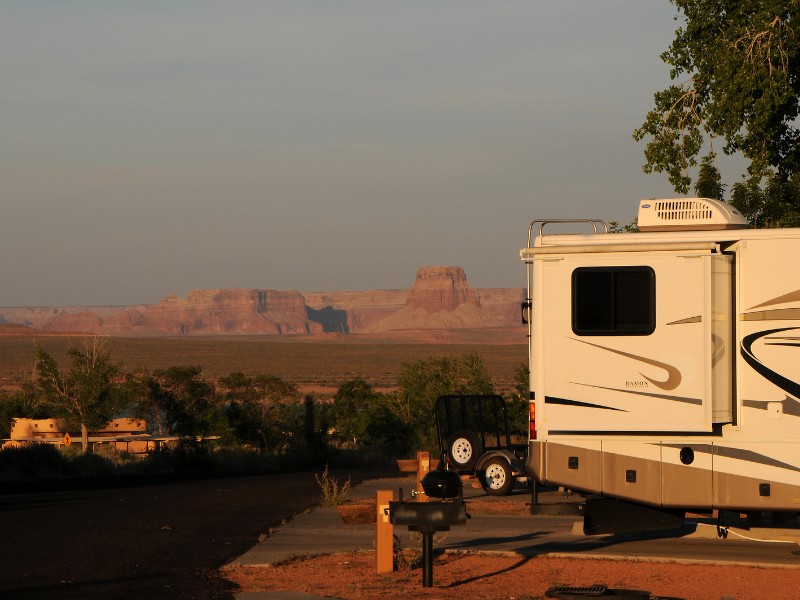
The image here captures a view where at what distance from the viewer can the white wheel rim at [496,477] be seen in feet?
52.8

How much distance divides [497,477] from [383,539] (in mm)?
5549

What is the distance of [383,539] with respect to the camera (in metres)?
10.8

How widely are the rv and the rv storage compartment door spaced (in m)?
0.01

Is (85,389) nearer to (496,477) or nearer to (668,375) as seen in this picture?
(496,477)

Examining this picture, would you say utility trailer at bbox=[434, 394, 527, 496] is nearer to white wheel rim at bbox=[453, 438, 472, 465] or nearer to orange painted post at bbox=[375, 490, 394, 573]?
white wheel rim at bbox=[453, 438, 472, 465]

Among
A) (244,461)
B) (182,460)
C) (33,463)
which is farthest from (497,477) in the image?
(244,461)

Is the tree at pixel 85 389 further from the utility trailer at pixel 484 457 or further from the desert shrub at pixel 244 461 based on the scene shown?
the utility trailer at pixel 484 457

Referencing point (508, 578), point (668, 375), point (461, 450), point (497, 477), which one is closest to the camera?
point (508, 578)

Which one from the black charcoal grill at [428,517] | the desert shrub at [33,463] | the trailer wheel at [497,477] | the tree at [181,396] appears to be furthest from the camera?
the tree at [181,396]

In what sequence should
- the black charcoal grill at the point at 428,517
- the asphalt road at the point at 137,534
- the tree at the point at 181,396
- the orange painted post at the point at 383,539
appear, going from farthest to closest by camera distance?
the tree at the point at 181,396 < the orange painted post at the point at 383,539 < the asphalt road at the point at 137,534 < the black charcoal grill at the point at 428,517

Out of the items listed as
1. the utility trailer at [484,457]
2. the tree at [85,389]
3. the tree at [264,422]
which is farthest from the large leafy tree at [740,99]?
the tree at [85,389]

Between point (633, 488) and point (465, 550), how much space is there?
2.06 meters

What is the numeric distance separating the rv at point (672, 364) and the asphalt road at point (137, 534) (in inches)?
153

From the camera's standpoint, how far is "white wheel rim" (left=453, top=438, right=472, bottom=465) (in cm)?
1519
